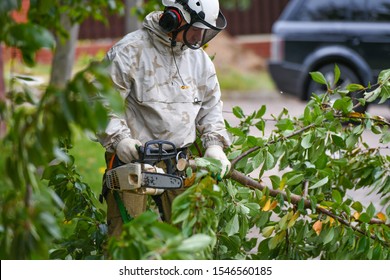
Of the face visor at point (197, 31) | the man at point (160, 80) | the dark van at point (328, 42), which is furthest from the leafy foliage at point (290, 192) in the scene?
the dark van at point (328, 42)

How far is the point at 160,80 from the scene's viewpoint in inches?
190

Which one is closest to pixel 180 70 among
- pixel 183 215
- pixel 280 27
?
pixel 183 215

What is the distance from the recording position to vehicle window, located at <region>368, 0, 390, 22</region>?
13219 mm

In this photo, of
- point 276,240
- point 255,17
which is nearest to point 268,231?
point 276,240

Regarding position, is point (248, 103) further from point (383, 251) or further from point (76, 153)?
point (383, 251)

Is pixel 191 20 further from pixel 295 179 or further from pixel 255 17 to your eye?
pixel 255 17

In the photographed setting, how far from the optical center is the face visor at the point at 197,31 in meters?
4.77

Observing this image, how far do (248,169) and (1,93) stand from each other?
20.0 ft

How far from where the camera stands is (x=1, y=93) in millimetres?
10672

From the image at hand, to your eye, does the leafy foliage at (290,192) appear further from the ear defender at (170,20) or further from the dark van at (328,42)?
the dark van at (328,42)

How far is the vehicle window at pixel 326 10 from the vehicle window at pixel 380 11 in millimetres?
263

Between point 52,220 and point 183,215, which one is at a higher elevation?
point 52,220

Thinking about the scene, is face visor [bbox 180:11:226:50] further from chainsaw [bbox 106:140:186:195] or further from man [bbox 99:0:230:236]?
chainsaw [bbox 106:140:186:195]

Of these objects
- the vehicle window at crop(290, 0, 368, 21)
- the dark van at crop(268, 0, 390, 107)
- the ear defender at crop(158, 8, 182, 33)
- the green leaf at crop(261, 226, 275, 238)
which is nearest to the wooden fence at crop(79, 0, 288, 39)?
the dark van at crop(268, 0, 390, 107)
